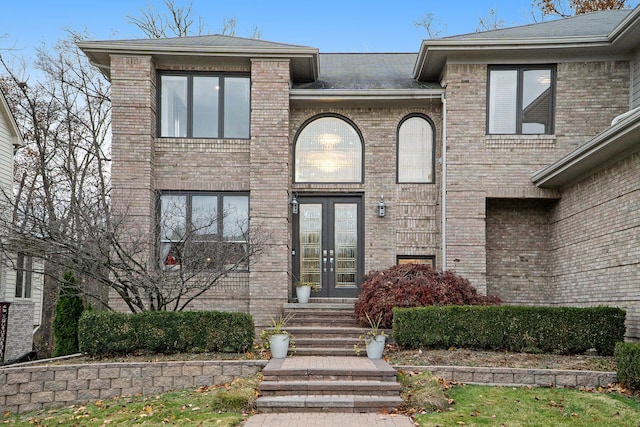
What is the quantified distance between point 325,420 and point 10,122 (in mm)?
14272

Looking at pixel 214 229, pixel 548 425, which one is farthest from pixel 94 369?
pixel 548 425

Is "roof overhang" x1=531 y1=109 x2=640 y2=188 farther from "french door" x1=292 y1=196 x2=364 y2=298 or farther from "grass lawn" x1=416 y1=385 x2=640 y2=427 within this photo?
"french door" x1=292 y1=196 x2=364 y2=298

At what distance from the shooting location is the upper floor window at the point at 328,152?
13.6m

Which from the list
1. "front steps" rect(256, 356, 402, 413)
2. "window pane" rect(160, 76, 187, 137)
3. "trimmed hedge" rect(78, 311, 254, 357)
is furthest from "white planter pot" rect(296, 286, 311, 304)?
"window pane" rect(160, 76, 187, 137)

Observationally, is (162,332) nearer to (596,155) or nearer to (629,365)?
(629,365)

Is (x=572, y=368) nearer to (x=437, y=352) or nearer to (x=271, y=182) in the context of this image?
(x=437, y=352)

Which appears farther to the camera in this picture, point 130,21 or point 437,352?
point 130,21

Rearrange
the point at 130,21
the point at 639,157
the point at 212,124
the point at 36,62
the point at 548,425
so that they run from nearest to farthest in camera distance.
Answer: the point at 548,425, the point at 639,157, the point at 212,124, the point at 36,62, the point at 130,21

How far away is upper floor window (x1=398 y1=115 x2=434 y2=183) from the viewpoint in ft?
44.1

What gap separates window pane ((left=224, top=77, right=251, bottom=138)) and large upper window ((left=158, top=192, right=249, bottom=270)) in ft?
4.60

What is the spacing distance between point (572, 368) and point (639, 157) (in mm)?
3393

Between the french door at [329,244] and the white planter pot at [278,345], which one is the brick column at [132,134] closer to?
the french door at [329,244]

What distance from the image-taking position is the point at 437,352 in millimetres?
9547

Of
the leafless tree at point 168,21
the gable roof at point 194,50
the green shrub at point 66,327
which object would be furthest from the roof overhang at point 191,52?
the leafless tree at point 168,21
